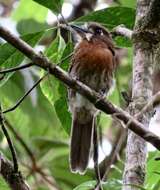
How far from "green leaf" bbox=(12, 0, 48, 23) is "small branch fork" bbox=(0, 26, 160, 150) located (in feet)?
4.90

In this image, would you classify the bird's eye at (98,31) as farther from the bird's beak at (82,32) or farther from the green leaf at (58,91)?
the green leaf at (58,91)

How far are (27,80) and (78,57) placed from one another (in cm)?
24

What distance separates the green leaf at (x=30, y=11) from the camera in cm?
332

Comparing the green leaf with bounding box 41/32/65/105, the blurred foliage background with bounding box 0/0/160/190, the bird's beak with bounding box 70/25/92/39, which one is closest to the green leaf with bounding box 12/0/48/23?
the blurred foliage background with bounding box 0/0/160/190

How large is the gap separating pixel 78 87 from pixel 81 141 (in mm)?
1096

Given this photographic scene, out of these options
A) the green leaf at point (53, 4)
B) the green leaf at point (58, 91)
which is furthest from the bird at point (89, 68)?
the green leaf at point (53, 4)

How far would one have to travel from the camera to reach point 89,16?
240 centimetres

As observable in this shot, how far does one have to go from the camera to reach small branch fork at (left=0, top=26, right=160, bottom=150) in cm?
161

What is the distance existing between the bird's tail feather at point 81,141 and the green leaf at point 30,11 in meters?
0.58

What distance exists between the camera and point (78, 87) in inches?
70.5

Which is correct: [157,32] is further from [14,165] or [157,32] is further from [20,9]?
[20,9]

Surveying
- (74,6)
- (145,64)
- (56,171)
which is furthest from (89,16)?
(74,6)

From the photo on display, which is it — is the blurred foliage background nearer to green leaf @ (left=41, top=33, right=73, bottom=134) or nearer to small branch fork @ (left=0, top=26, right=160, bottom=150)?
green leaf @ (left=41, top=33, right=73, bottom=134)

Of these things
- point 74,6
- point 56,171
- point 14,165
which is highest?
point 74,6
